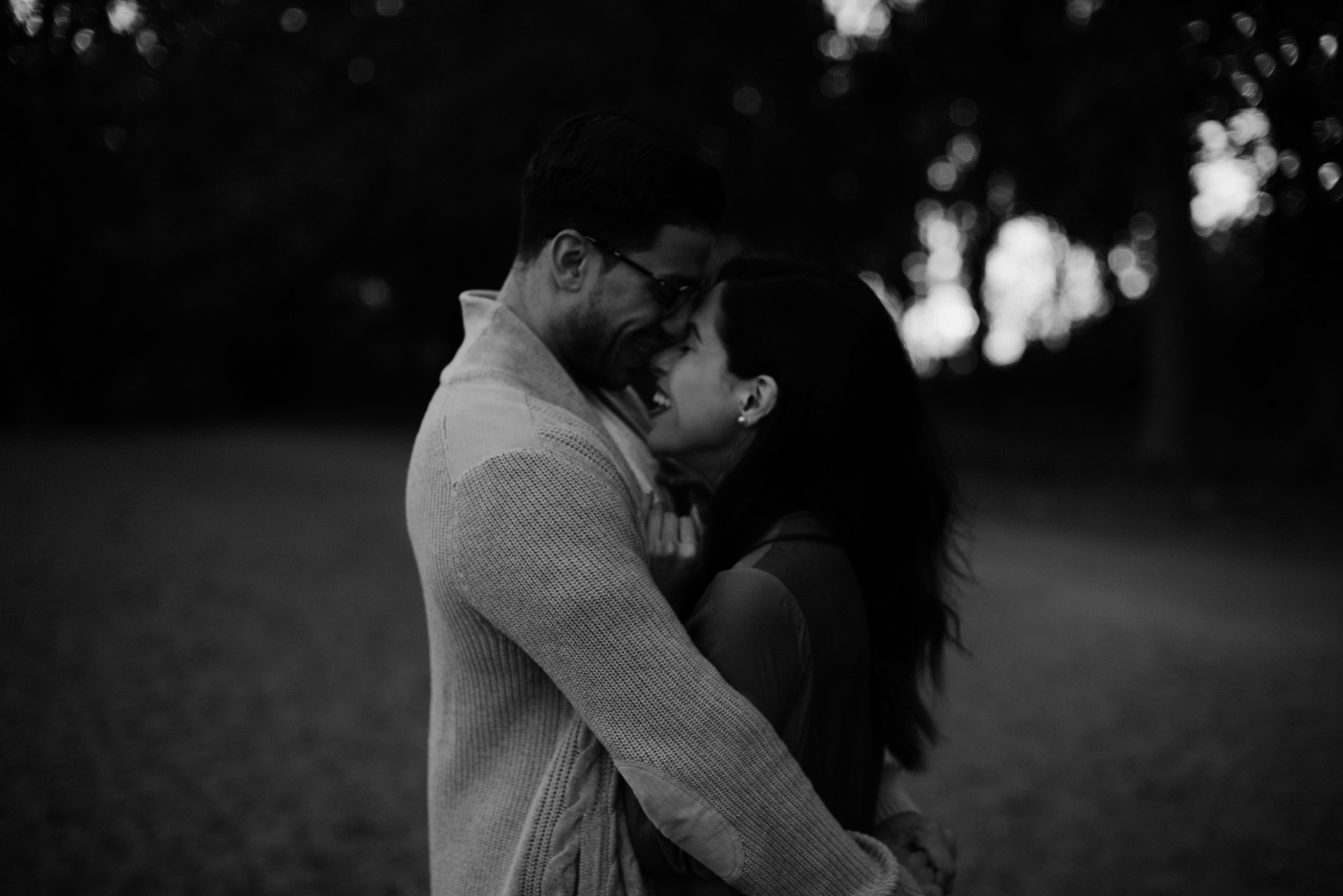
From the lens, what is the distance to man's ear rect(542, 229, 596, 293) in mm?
2107

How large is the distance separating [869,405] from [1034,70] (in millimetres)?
16452

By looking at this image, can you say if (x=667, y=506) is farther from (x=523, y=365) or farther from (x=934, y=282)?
(x=934, y=282)

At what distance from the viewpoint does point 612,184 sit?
2.03 metres

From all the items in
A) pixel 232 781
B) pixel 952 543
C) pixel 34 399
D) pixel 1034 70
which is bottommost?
pixel 34 399

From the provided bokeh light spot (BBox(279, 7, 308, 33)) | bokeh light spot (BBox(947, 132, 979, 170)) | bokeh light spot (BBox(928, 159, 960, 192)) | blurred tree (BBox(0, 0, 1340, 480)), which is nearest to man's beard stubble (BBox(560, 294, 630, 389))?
blurred tree (BBox(0, 0, 1340, 480))

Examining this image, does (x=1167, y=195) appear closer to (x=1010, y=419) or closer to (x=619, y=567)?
(x=1010, y=419)

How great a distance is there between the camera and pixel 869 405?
201 cm

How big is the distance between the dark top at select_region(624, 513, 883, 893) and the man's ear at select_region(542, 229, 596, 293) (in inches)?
26.1

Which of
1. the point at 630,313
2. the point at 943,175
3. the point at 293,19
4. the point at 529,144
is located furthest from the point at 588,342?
the point at 943,175

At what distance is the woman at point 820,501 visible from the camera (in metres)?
1.80

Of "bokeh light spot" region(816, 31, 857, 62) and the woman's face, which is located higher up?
"bokeh light spot" region(816, 31, 857, 62)

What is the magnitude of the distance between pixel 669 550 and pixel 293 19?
1724 centimetres

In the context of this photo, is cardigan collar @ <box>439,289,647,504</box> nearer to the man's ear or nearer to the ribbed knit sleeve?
the man's ear

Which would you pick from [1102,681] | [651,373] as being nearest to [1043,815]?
[1102,681]
